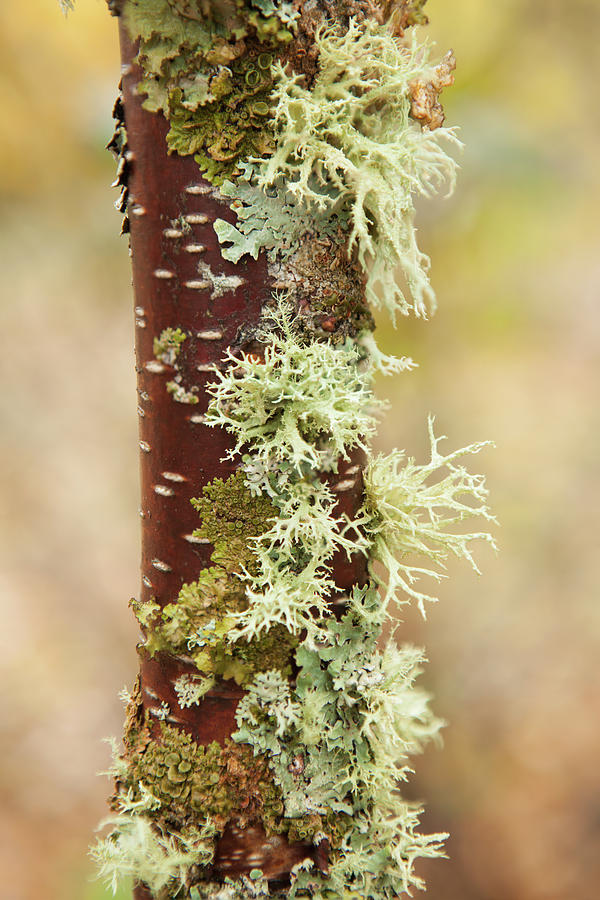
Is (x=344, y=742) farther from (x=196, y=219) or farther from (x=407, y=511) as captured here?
(x=196, y=219)

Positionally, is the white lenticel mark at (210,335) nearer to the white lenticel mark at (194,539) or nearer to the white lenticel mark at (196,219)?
the white lenticel mark at (196,219)

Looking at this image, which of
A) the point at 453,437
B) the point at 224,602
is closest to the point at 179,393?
the point at 224,602

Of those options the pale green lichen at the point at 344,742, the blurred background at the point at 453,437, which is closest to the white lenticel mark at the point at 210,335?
the pale green lichen at the point at 344,742

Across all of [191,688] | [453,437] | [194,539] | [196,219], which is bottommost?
[191,688]

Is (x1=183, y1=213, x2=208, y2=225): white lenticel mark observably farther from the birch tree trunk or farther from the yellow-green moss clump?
the yellow-green moss clump

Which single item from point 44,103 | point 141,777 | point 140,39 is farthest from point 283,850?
point 44,103

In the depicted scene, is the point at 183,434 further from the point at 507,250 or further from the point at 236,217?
the point at 507,250
